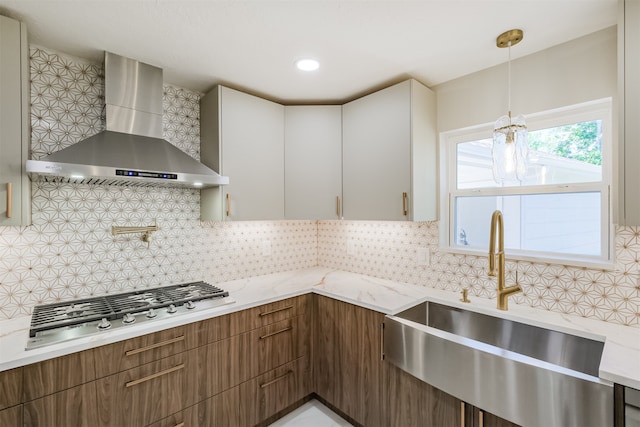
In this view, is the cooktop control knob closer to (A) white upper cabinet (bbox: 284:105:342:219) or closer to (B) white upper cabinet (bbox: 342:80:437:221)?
(A) white upper cabinet (bbox: 284:105:342:219)

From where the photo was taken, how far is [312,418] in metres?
2.04

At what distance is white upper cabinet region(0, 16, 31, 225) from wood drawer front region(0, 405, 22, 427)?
2.45 ft

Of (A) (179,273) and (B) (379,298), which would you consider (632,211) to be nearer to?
(B) (379,298)

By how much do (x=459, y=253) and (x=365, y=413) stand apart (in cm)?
118

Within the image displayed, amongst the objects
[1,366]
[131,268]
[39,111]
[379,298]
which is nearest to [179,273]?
[131,268]

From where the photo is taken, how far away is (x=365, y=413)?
72.7 inches

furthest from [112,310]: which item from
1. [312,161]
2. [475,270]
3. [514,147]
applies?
[514,147]

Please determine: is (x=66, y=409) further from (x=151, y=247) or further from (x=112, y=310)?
(x=151, y=247)

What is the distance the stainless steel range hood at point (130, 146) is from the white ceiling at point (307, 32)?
13 cm

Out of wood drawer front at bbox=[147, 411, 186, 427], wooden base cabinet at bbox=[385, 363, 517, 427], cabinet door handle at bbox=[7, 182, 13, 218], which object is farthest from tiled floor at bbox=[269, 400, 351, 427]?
cabinet door handle at bbox=[7, 182, 13, 218]

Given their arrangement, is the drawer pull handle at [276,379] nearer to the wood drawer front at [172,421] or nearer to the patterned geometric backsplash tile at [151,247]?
the wood drawer front at [172,421]

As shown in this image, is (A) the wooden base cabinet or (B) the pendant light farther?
(B) the pendant light

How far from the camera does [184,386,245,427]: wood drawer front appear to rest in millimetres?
1596

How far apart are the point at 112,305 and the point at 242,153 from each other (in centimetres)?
119
